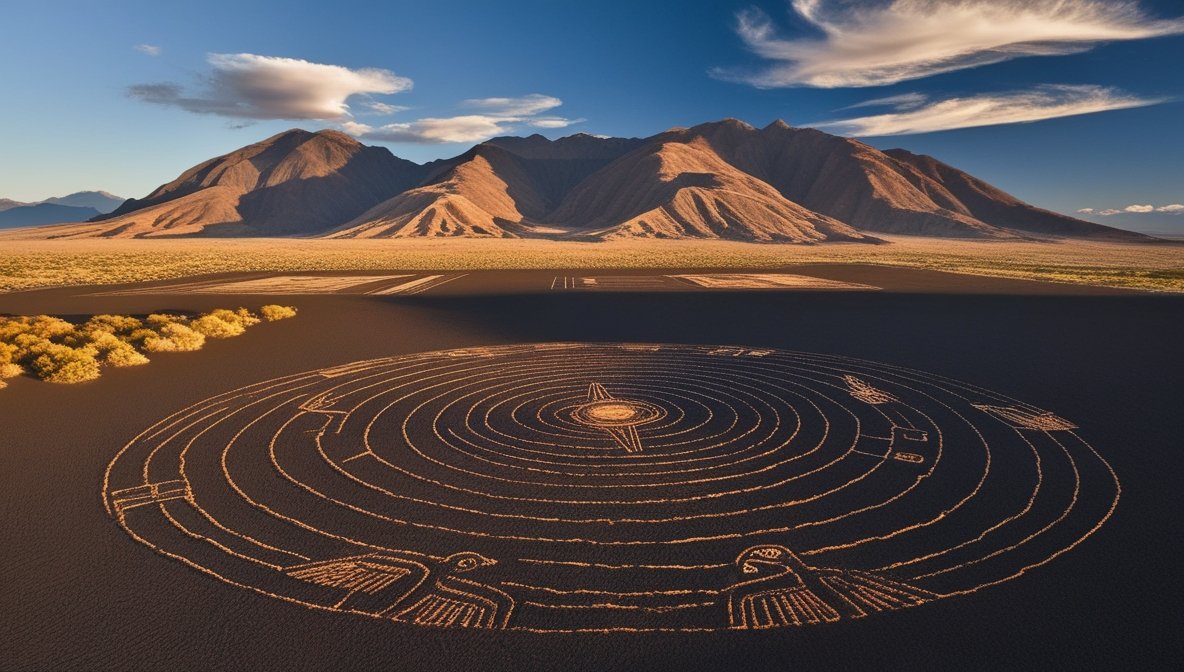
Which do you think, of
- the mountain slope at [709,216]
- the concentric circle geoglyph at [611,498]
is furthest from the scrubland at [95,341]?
the mountain slope at [709,216]

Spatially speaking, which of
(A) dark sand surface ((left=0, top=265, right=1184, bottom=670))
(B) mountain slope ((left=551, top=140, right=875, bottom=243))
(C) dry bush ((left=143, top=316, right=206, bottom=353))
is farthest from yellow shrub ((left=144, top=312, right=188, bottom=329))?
(B) mountain slope ((left=551, top=140, right=875, bottom=243))

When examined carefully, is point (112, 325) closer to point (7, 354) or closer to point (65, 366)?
point (7, 354)

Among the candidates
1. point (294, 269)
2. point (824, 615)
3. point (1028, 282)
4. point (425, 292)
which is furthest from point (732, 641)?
point (294, 269)

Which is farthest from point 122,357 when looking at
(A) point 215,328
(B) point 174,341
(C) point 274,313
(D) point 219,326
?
(C) point 274,313

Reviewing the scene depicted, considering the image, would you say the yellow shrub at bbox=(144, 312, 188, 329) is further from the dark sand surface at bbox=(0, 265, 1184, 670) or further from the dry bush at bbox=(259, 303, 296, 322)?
the dark sand surface at bbox=(0, 265, 1184, 670)

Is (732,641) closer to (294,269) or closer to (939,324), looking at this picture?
(939,324)
